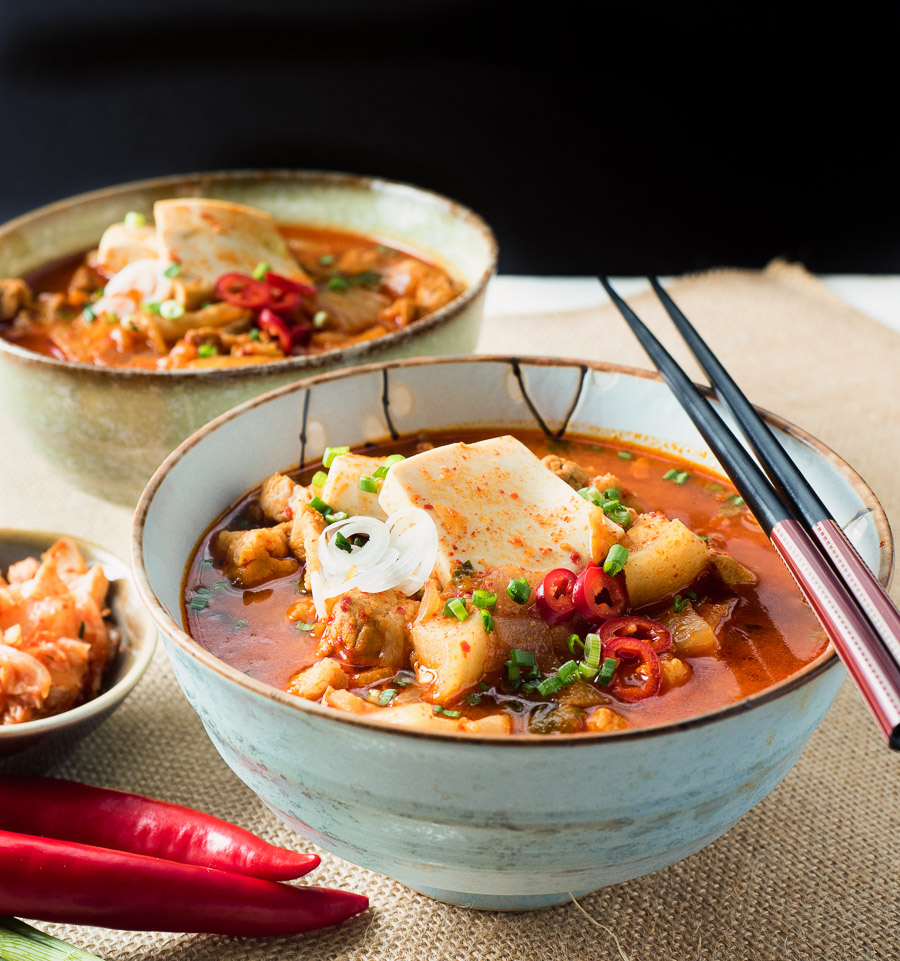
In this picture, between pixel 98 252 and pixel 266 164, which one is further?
pixel 266 164

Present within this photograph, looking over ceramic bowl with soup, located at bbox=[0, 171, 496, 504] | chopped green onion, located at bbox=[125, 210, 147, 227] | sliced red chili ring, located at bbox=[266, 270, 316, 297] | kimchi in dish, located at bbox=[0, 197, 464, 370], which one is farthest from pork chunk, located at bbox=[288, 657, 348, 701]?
chopped green onion, located at bbox=[125, 210, 147, 227]

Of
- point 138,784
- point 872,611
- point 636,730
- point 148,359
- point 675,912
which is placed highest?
point 872,611

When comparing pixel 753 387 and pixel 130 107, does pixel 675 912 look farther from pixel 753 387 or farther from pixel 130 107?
pixel 130 107

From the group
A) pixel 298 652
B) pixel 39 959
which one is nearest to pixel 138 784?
pixel 39 959

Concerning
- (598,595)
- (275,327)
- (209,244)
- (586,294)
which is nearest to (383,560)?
(598,595)

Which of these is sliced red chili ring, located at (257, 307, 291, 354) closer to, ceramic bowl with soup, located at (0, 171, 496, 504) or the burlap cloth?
ceramic bowl with soup, located at (0, 171, 496, 504)

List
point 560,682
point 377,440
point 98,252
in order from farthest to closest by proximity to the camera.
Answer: point 98,252
point 377,440
point 560,682
